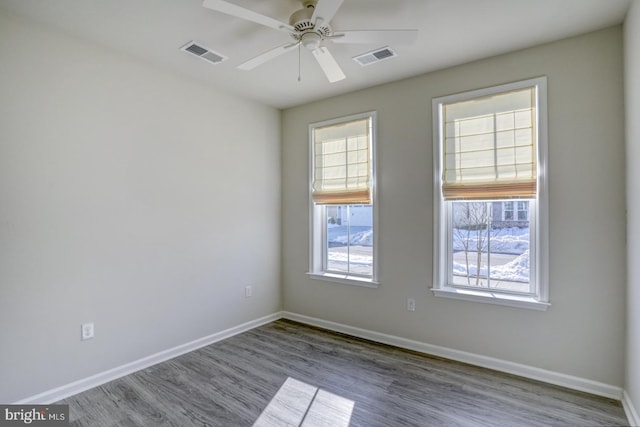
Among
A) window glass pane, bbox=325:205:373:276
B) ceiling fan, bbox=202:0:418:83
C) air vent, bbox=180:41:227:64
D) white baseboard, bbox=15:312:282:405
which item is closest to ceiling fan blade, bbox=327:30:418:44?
ceiling fan, bbox=202:0:418:83

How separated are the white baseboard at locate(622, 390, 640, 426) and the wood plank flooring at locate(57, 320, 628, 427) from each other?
4 centimetres

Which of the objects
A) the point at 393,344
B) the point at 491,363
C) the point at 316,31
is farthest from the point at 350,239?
the point at 316,31

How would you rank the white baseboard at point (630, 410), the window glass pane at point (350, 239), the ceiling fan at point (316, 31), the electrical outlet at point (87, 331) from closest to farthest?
the ceiling fan at point (316, 31) < the white baseboard at point (630, 410) < the electrical outlet at point (87, 331) < the window glass pane at point (350, 239)

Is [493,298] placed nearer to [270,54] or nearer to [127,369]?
[270,54]

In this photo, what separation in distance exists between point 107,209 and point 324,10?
7.46ft

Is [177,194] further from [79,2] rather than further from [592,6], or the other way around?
[592,6]

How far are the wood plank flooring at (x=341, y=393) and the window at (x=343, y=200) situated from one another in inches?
38.5

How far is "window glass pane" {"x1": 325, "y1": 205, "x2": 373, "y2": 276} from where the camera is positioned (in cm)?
374

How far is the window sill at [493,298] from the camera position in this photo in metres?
2.68

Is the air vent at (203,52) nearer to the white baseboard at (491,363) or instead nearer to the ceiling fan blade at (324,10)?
the ceiling fan blade at (324,10)

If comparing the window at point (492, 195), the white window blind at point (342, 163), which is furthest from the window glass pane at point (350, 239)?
the window at point (492, 195)

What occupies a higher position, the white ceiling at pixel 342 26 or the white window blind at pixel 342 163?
the white ceiling at pixel 342 26

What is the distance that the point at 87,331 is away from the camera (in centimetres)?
261

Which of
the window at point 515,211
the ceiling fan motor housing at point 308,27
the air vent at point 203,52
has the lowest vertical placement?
the window at point 515,211
